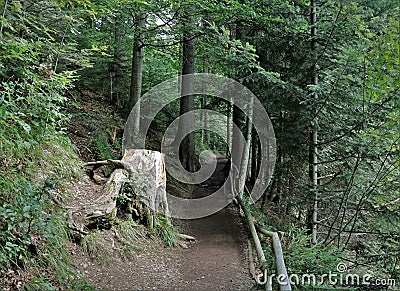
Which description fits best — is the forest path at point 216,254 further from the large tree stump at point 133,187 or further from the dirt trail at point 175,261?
the large tree stump at point 133,187

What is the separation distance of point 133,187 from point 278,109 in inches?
186

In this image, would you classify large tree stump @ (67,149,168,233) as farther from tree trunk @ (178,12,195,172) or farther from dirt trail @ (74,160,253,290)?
tree trunk @ (178,12,195,172)

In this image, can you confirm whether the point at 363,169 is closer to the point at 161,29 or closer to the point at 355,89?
the point at 355,89

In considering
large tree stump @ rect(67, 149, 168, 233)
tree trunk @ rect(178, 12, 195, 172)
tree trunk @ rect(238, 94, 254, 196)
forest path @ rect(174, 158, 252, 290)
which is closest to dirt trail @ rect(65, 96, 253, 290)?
forest path @ rect(174, 158, 252, 290)

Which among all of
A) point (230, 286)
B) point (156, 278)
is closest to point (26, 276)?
point (156, 278)

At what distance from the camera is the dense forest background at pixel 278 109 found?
4625mm

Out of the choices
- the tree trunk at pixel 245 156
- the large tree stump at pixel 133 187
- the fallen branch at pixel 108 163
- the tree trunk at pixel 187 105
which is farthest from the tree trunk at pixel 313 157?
the tree trunk at pixel 187 105

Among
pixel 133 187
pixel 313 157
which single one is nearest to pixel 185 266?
pixel 133 187

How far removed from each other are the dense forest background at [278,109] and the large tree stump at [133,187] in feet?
2.16

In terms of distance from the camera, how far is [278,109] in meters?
9.19

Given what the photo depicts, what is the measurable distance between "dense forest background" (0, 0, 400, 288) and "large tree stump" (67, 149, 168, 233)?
0.66 m

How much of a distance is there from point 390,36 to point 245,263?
4.96 metres

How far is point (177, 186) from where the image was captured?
1140 centimetres

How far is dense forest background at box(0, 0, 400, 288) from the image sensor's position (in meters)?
4.62
